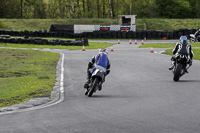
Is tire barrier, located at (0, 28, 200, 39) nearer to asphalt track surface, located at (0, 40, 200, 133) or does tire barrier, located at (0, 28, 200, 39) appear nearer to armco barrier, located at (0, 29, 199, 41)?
armco barrier, located at (0, 29, 199, 41)

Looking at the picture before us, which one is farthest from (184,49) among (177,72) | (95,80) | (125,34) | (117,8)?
(117,8)

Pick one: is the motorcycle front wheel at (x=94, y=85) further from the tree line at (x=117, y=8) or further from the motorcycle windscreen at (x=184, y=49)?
the tree line at (x=117, y=8)

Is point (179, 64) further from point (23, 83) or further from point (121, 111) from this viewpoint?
point (121, 111)

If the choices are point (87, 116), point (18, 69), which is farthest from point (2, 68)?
point (87, 116)

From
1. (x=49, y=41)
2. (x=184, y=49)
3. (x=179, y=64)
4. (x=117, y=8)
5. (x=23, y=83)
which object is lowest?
(x=23, y=83)

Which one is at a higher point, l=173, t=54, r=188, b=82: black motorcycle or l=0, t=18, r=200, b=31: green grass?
l=0, t=18, r=200, b=31: green grass

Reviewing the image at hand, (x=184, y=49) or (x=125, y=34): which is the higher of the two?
(x=125, y=34)

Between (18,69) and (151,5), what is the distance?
84956mm

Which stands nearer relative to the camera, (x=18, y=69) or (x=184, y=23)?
(x=18, y=69)

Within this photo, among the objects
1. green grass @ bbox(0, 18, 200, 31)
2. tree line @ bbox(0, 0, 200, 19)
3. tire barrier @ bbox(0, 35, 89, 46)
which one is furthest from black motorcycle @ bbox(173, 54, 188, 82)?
tree line @ bbox(0, 0, 200, 19)

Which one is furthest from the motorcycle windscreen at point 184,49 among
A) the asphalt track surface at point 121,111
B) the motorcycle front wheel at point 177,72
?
the asphalt track surface at point 121,111

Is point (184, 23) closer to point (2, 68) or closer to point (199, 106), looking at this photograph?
point (2, 68)

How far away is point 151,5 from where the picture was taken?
98.4 m

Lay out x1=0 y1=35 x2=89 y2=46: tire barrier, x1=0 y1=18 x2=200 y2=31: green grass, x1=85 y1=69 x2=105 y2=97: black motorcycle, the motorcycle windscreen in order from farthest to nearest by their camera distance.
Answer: x1=0 y1=18 x2=200 y2=31: green grass → x1=0 y1=35 x2=89 y2=46: tire barrier → the motorcycle windscreen → x1=85 y1=69 x2=105 y2=97: black motorcycle
